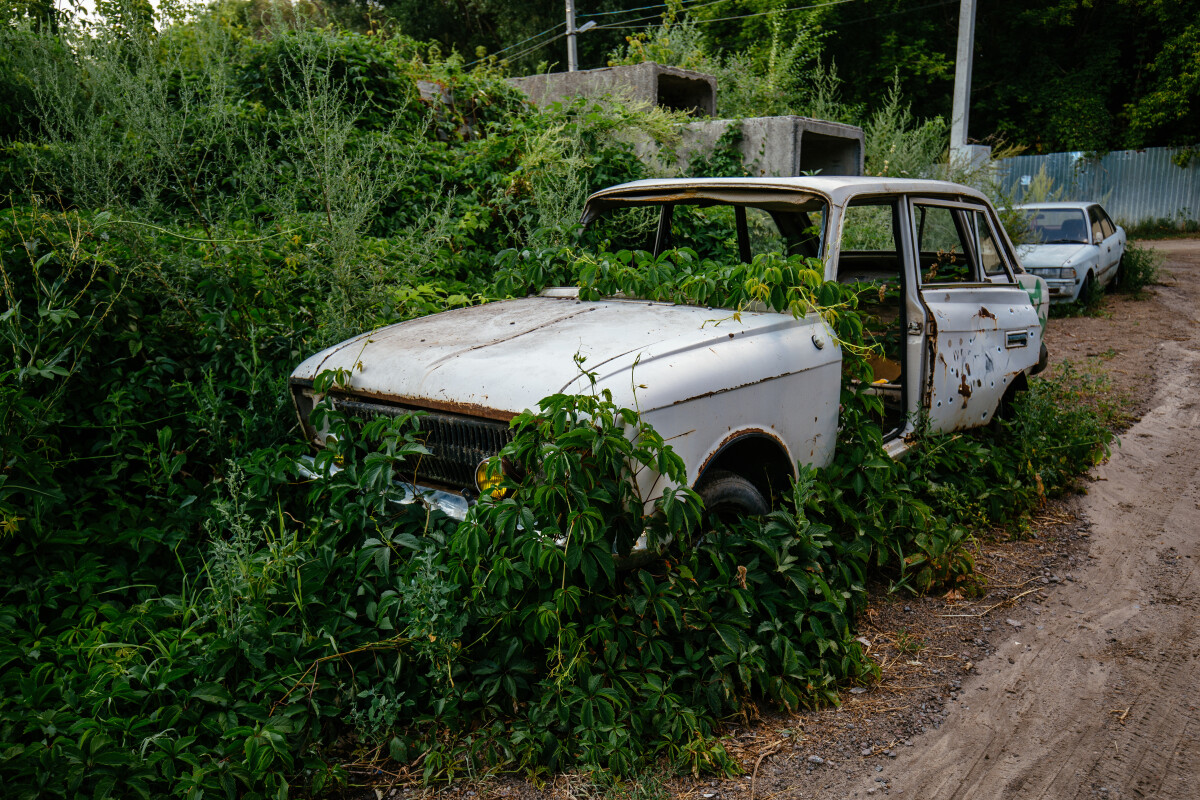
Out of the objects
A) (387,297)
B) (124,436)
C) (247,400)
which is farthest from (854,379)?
(124,436)

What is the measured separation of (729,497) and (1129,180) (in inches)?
1029

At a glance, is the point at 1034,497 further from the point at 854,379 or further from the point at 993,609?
the point at 854,379

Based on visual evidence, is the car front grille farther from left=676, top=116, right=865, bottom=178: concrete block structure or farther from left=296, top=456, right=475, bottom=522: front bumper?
left=676, top=116, right=865, bottom=178: concrete block structure

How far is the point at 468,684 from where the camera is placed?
106 inches

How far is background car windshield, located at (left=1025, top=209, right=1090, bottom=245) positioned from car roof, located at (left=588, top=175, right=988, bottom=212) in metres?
8.69

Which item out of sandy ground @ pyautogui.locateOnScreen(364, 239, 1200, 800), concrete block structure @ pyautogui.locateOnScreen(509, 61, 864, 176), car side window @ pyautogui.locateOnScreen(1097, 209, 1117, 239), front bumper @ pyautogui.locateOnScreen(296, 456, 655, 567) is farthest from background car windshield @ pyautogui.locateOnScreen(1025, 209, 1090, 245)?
front bumper @ pyautogui.locateOnScreen(296, 456, 655, 567)

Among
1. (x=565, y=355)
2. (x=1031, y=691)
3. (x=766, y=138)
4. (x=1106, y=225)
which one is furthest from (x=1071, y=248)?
(x=565, y=355)

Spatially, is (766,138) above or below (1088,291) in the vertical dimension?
above

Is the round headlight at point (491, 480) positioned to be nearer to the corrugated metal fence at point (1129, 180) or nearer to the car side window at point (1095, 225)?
the car side window at point (1095, 225)

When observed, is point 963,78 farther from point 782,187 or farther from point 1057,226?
point 782,187

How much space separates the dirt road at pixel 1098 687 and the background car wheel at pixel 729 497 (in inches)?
38.3

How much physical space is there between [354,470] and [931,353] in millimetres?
2860

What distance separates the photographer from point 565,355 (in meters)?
2.92

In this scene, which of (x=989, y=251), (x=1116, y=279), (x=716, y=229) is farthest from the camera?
(x=1116, y=279)
